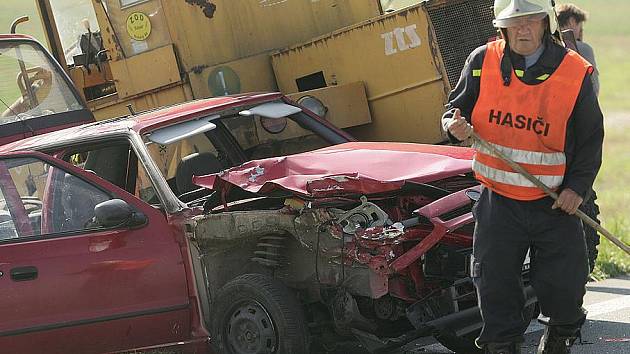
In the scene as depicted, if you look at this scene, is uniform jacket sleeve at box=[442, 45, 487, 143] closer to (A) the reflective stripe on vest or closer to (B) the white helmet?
(A) the reflective stripe on vest

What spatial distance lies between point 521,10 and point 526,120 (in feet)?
1.55

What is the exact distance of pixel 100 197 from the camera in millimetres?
7023

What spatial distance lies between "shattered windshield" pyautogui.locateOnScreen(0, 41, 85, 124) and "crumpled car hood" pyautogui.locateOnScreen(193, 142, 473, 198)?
2.93 meters

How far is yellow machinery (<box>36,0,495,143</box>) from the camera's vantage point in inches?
361

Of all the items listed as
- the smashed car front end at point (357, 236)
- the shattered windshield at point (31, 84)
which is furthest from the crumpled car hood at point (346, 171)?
the shattered windshield at point (31, 84)

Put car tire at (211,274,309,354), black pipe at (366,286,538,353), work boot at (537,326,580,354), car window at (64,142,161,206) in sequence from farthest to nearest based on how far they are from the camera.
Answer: car window at (64,142,161,206) < car tire at (211,274,309,354) < black pipe at (366,286,538,353) < work boot at (537,326,580,354)

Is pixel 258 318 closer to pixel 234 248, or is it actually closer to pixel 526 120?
pixel 234 248

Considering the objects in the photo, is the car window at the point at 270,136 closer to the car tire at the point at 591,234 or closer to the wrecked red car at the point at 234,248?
the wrecked red car at the point at 234,248

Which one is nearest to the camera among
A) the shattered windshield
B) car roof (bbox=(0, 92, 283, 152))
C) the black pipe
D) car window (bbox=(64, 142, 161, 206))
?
the black pipe

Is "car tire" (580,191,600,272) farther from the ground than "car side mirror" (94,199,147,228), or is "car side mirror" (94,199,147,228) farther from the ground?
"car side mirror" (94,199,147,228)

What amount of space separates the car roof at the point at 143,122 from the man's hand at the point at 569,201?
3012 mm

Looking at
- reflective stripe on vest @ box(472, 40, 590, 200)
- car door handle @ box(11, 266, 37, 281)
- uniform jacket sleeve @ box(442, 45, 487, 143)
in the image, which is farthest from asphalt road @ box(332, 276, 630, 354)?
uniform jacket sleeve @ box(442, 45, 487, 143)

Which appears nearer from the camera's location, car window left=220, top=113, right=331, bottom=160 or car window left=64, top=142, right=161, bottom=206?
car window left=64, top=142, right=161, bottom=206

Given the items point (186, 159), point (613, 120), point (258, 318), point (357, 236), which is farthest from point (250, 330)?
point (613, 120)
